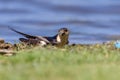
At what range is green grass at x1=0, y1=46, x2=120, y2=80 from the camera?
7.30 m

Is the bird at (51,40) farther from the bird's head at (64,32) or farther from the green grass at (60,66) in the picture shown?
the green grass at (60,66)

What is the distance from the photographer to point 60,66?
7977mm

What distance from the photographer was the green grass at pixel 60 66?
7305 mm

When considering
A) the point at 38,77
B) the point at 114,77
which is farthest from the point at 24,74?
the point at 114,77

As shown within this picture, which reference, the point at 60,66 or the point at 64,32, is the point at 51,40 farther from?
the point at 60,66

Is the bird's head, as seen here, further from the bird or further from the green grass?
the green grass

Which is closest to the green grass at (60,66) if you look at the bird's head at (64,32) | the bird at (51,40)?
the bird at (51,40)

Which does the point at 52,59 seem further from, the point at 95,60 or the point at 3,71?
the point at 3,71

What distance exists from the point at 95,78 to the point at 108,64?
1522 mm

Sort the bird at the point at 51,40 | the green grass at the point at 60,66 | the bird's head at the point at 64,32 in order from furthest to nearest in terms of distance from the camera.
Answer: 1. the bird's head at the point at 64,32
2. the bird at the point at 51,40
3. the green grass at the point at 60,66

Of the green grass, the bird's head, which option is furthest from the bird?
the green grass

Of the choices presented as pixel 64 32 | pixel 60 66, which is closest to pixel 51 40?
pixel 64 32

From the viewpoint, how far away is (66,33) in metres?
13.9

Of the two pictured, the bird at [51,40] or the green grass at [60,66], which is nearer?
the green grass at [60,66]
